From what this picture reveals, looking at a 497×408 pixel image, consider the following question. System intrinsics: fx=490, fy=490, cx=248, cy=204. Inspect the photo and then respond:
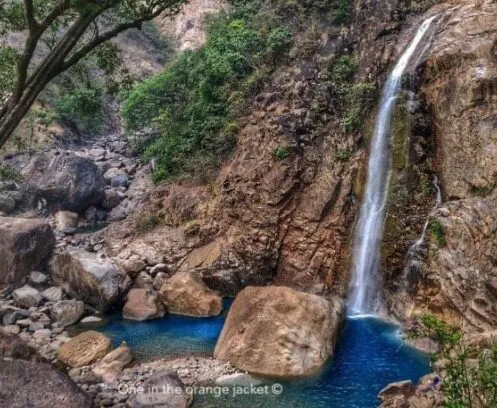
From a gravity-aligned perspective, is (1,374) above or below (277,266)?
below

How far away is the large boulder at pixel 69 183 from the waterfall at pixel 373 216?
597 inches

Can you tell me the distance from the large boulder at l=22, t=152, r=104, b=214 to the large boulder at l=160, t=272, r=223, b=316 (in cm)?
1098

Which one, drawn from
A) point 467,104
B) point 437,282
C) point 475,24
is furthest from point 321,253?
point 475,24

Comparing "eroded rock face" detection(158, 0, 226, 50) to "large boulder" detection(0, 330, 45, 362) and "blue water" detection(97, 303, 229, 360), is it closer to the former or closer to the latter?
"blue water" detection(97, 303, 229, 360)

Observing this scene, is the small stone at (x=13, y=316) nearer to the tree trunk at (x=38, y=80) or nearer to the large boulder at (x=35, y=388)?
the large boulder at (x=35, y=388)

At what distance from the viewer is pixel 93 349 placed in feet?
41.4

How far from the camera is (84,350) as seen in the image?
12633 millimetres

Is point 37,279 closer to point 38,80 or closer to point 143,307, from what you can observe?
point 143,307

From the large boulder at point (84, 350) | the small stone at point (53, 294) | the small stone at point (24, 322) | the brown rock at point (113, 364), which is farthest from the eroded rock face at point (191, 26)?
the brown rock at point (113, 364)

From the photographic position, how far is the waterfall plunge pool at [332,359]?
1026 cm

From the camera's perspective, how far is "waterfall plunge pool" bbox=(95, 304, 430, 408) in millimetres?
10258

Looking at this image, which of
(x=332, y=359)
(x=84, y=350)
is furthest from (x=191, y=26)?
(x=332, y=359)

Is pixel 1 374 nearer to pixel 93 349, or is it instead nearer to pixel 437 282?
pixel 93 349

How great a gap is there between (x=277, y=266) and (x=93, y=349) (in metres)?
7.06
